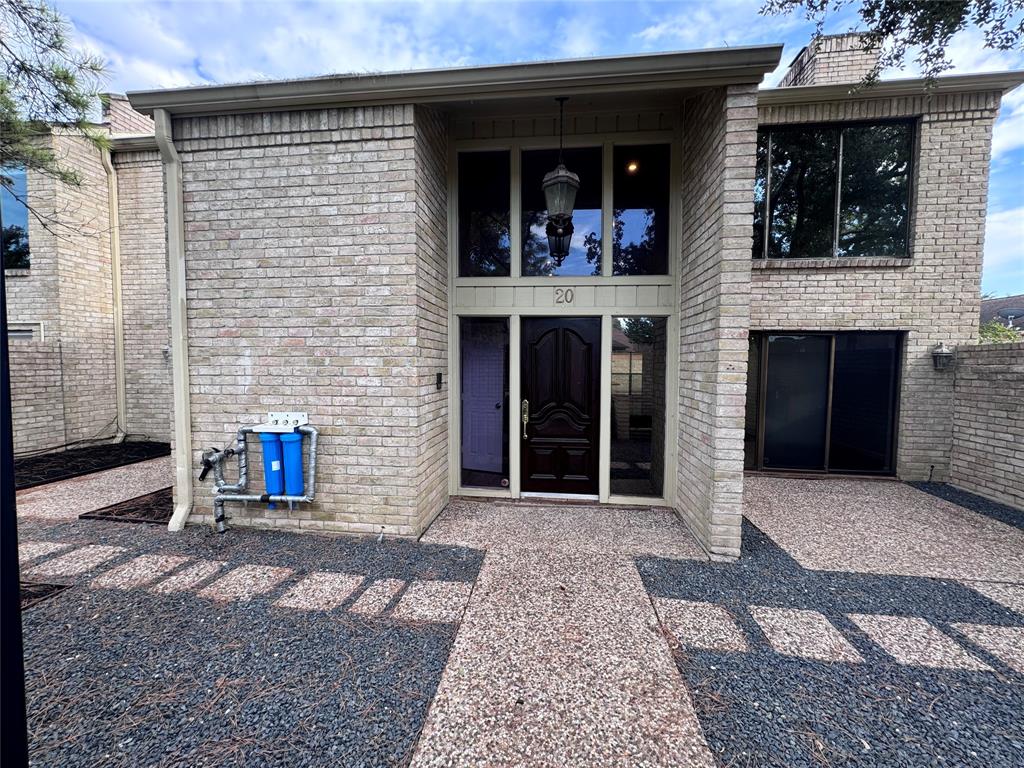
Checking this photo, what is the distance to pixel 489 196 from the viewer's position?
4.34 metres

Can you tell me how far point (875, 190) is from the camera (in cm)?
512

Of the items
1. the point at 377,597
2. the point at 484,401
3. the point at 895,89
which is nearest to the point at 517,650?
the point at 377,597

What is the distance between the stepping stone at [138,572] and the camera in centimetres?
272

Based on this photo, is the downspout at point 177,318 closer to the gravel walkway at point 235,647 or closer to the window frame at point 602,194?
the gravel walkway at point 235,647

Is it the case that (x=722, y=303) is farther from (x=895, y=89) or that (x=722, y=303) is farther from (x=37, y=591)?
(x=37, y=591)

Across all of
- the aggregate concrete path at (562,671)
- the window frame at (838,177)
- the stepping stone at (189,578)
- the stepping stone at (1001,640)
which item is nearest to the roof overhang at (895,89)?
the window frame at (838,177)

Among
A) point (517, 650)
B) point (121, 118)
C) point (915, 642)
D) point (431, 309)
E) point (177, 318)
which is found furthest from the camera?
point (121, 118)

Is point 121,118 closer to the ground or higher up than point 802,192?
higher up

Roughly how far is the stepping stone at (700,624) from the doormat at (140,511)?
Answer: 172 inches

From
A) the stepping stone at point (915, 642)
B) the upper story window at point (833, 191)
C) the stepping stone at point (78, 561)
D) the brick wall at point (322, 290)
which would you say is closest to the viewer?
the stepping stone at point (915, 642)

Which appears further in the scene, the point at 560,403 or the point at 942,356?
the point at 942,356

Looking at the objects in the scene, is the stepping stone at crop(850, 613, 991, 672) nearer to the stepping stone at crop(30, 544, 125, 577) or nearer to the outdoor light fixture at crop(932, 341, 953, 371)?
the outdoor light fixture at crop(932, 341, 953, 371)

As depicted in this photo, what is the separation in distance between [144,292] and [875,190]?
11.1 meters

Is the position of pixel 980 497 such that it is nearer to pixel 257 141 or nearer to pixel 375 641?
pixel 375 641
